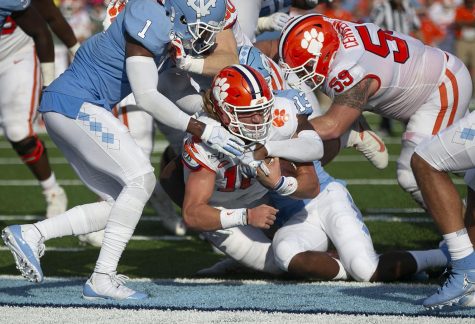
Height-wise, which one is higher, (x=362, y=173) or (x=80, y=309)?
(x=80, y=309)

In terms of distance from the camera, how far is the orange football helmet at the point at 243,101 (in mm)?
4879

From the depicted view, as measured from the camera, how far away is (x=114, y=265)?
495cm

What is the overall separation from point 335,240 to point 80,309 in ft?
4.78

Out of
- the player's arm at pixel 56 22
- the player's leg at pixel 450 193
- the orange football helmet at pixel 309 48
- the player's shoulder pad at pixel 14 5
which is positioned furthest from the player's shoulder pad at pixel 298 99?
the player's arm at pixel 56 22

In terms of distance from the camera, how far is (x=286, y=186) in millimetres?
5066

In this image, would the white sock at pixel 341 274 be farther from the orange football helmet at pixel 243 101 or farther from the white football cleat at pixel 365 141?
the white football cleat at pixel 365 141

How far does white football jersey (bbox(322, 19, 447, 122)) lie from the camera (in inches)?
225

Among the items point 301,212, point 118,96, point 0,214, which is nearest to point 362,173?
point 0,214

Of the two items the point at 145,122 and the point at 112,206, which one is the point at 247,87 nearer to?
the point at 112,206

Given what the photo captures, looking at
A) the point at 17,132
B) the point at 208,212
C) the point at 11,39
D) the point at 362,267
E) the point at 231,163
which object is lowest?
the point at 17,132

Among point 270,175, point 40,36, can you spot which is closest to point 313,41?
point 270,175

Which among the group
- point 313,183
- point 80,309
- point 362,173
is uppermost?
point 313,183

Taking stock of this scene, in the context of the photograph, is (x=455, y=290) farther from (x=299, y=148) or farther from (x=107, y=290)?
(x=107, y=290)

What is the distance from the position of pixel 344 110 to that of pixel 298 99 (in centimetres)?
43
